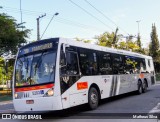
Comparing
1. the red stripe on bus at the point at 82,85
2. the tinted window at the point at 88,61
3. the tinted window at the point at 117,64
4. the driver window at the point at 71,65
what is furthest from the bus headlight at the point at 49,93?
the tinted window at the point at 117,64

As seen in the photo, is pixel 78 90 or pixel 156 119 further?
pixel 78 90

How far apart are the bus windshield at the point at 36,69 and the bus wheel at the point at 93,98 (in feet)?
8.35

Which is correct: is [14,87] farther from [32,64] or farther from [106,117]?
[106,117]

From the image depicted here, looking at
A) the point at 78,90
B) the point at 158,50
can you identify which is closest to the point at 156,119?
Result: the point at 78,90

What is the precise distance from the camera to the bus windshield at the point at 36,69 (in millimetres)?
11344

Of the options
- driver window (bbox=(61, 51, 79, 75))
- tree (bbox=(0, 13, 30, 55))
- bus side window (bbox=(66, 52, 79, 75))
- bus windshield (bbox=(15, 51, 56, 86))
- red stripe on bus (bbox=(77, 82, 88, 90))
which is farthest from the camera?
tree (bbox=(0, 13, 30, 55))

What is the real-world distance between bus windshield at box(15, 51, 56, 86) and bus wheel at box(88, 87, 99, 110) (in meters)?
2.54

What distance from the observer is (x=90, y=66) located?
45.3 feet

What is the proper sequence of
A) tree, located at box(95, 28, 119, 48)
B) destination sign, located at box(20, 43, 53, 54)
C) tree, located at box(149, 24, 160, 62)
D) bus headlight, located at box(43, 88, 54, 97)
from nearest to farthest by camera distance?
bus headlight, located at box(43, 88, 54, 97) → destination sign, located at box(20, 43, 53, 54) → tree, located at box(95, 28, 119, 48) → tree, located at box(149, 24, 160, 62)

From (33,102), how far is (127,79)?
8.21 metres

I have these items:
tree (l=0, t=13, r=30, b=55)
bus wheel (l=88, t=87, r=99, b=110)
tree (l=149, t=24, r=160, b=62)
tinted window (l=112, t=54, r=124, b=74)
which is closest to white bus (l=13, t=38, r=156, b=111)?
bus wheel (l=88, t=87, r=99, b=110)

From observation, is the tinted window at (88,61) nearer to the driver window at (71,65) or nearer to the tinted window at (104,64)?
the driver window at (71,65)

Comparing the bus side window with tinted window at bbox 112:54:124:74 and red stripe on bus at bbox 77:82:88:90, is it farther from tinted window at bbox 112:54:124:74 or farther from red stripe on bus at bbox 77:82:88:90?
tinted window at bbox 112:54:124:74

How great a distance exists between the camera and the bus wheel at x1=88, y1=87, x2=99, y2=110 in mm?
13100
